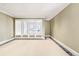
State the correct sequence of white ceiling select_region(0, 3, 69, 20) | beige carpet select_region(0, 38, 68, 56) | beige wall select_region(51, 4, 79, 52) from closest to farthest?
1. beige wall select_region(51, 4, 79, 52)
2. beige carpet select_region(0, 38, 68, 56)
3. white ceiling select_region(0, 3, 69, 20)

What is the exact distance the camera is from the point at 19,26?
11.4 metres

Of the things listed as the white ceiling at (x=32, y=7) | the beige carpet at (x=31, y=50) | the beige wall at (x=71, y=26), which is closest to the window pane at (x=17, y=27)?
the white ceiling at (x=32, y=7)

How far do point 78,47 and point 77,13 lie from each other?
1202mm

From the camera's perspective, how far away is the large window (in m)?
11.4

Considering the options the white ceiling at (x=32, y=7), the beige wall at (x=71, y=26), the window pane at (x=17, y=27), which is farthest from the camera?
the window pane at (x=17, y=27)

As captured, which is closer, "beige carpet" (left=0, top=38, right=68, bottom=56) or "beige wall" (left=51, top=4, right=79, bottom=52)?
"beige wall" (left=51, top=4, right=79, bottom=52)

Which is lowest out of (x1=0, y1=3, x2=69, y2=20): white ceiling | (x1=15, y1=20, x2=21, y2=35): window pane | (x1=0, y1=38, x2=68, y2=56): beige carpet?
(x1=0, y1=38, x2=68, y2=56): beige carpet

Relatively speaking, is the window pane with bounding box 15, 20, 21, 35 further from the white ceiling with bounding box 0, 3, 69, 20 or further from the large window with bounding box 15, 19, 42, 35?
the white ceiling with bounding box 0, 3, 69, 20

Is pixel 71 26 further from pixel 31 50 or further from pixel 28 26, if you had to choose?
pixel 28 26

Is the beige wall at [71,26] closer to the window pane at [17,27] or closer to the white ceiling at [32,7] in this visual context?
the white ceiling at [32,7]

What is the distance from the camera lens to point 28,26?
11586 mm

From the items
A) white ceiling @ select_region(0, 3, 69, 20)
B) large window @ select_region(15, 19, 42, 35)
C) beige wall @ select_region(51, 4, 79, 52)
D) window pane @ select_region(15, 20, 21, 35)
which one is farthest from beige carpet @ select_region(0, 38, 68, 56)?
large window @ select_region(15, 19, 42, 35)

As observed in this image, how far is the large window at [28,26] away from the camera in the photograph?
11.4 meters

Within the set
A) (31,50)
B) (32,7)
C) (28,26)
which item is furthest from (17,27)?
(31,50)
